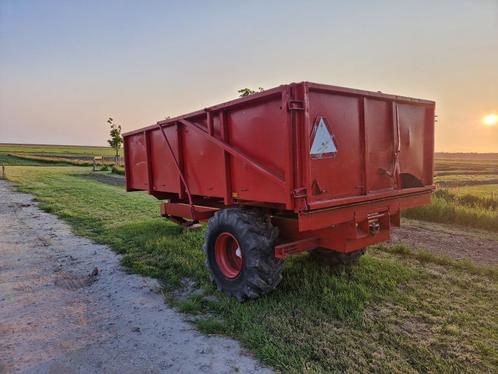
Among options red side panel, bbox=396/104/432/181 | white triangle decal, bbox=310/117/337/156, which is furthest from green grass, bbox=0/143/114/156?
white triangle decal, bbox=310/117/337/156

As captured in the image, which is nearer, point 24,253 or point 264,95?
point 264,95

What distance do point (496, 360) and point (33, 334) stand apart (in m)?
4.45

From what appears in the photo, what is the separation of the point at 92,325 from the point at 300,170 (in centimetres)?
284

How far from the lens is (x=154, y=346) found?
10.8 feet

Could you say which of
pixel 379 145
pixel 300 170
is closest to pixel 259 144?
pixel 300 170

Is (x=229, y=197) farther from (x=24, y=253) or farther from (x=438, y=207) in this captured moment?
(x=438, y=207)

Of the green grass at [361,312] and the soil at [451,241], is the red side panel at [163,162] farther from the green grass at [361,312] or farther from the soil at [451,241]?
the soil at [451,241]

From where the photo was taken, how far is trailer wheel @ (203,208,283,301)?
3.96m

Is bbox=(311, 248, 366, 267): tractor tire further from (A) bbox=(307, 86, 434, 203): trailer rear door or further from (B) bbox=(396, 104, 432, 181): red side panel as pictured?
(B) bbox=(396, 104, 432, 181): red side panel

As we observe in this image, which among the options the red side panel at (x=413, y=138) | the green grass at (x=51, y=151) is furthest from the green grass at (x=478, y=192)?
the green grass at (x=51, y=151)

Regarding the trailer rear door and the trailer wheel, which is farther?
the trailer wheel

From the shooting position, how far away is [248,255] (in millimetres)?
3977

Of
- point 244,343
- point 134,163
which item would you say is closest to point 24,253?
point 134,163

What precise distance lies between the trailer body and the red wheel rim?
518 millimetres
